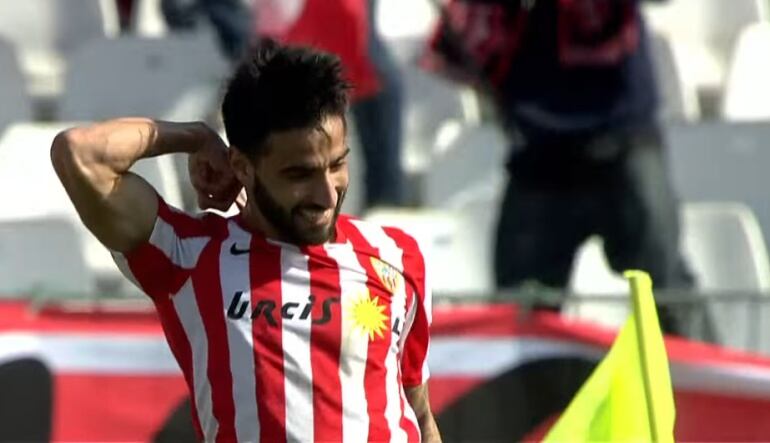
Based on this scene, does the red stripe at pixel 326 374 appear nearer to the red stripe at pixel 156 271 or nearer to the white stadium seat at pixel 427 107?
the red stripe at pixel 156 271

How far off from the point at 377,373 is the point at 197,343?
26cm

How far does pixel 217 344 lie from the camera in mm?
2854

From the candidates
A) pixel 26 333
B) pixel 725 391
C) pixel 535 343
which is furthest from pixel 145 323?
pixel 725 391

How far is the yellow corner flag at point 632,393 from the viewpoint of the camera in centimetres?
347

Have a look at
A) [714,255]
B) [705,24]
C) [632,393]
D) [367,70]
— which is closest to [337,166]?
[632,393]

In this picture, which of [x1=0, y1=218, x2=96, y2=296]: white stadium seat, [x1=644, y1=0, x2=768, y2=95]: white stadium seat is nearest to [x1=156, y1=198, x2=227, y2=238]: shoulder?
[x1=0, y1=218, x2=96, y2=296]: white stadium seat

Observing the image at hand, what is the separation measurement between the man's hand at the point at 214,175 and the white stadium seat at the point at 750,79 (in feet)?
14.6

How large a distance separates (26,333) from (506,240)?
143 cm

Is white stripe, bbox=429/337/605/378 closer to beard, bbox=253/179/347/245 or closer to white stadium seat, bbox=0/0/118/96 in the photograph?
beard, bbox=253/179/347/245

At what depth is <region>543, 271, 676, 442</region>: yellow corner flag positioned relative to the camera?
3.47m

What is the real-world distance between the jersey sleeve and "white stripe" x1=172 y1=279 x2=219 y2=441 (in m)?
0.02

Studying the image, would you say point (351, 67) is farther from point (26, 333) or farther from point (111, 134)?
point (111, 134)

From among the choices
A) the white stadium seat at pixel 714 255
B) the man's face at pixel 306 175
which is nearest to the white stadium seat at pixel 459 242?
the white stadium seat at pixel 714 255

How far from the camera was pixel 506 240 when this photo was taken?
5457mm
